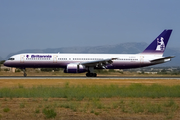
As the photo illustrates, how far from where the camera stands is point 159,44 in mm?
48031

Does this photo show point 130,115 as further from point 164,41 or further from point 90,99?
point 164,41

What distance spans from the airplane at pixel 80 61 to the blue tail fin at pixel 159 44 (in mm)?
551

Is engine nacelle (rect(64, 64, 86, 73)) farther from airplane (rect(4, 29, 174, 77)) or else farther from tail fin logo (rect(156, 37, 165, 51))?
tail fin logo (rect(156, 37, 165, 51))

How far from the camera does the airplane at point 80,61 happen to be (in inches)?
1706

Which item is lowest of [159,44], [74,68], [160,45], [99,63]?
[74,68]

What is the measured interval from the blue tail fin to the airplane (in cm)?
55

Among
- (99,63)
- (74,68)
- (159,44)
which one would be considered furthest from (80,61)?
(159,44)

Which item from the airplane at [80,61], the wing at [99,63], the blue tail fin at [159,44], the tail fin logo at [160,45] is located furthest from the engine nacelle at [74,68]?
the tail fin logo at [160,45]

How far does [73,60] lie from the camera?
44656 millimetres

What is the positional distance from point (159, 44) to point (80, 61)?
1288 centimetres

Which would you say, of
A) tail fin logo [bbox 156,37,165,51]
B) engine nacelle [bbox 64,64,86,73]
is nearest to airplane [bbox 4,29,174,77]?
engine nacelle [bbox 64,64,86,73]

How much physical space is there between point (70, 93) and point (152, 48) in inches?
1139

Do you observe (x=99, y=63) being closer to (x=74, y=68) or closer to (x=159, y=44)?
(x=74, y=68)

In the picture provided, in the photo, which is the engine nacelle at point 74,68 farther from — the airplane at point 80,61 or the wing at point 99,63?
the wing at point 99,63
